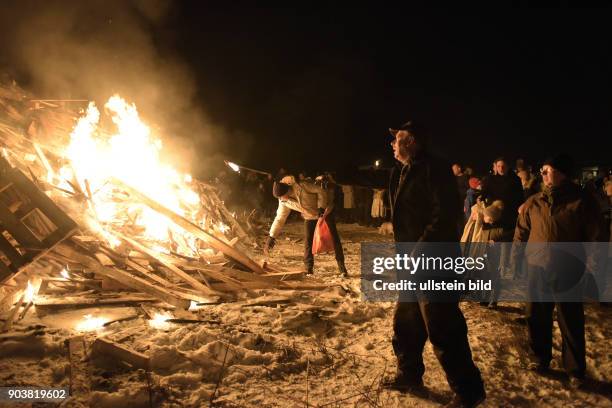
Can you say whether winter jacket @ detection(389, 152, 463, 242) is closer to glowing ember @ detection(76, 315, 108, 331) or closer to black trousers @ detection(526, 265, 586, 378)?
black trousers @ detection(526, 265, 586, 378)

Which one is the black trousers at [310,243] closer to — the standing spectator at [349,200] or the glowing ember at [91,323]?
the glowing ember at [91,323]

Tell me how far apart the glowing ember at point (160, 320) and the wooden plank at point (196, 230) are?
1.55 meters

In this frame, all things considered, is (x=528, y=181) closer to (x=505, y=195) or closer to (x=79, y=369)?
(x=505, y=195)

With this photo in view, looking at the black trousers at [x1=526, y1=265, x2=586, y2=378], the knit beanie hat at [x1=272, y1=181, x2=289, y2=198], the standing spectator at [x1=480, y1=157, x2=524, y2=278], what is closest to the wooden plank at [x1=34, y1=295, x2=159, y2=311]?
the knit beanie hat at [x1=272, y1=181, x2=289, y2=198]

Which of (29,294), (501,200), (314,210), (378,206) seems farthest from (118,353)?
(378,206)

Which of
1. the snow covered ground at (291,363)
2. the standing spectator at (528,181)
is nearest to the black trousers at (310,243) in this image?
the snow covered ground at (291,363)

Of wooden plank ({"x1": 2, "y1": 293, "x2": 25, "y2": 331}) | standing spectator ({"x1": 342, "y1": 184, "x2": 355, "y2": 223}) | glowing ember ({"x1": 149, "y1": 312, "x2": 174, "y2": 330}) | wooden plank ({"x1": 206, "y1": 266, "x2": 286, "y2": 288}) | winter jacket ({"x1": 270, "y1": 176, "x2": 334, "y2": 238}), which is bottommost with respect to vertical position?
glowing ember ({"x1": 149, "y1": 312, "x2": 174, "y2": 330})

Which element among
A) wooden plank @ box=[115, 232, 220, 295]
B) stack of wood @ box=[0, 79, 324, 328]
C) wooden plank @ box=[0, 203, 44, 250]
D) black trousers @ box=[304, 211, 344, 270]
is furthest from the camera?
black trousers @ box=[304, 211, 344, 270]

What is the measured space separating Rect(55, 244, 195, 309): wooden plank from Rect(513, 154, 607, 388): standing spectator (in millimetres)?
3996

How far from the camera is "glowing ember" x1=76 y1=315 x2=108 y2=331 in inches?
172

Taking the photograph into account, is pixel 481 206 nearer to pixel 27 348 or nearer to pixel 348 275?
pixel 348 275

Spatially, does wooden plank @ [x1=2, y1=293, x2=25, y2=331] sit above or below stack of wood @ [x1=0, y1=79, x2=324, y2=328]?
below

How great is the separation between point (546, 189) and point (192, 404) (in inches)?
142

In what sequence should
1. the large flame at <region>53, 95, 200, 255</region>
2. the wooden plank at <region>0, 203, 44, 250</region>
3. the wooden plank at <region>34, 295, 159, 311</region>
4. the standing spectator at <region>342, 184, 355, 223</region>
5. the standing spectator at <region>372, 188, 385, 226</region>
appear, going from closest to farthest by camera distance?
the wooden plank at <region>0, 203, 44, 250</region> < the wooden plank at <region>34, 295, 159, 311</region> < the large flame at <region>53, 95, 200, 255</region> < the standing spectator at <region>372, 188, 385, 226</region> < the standing spectator at <region>342, 184, 355, 223</region>
